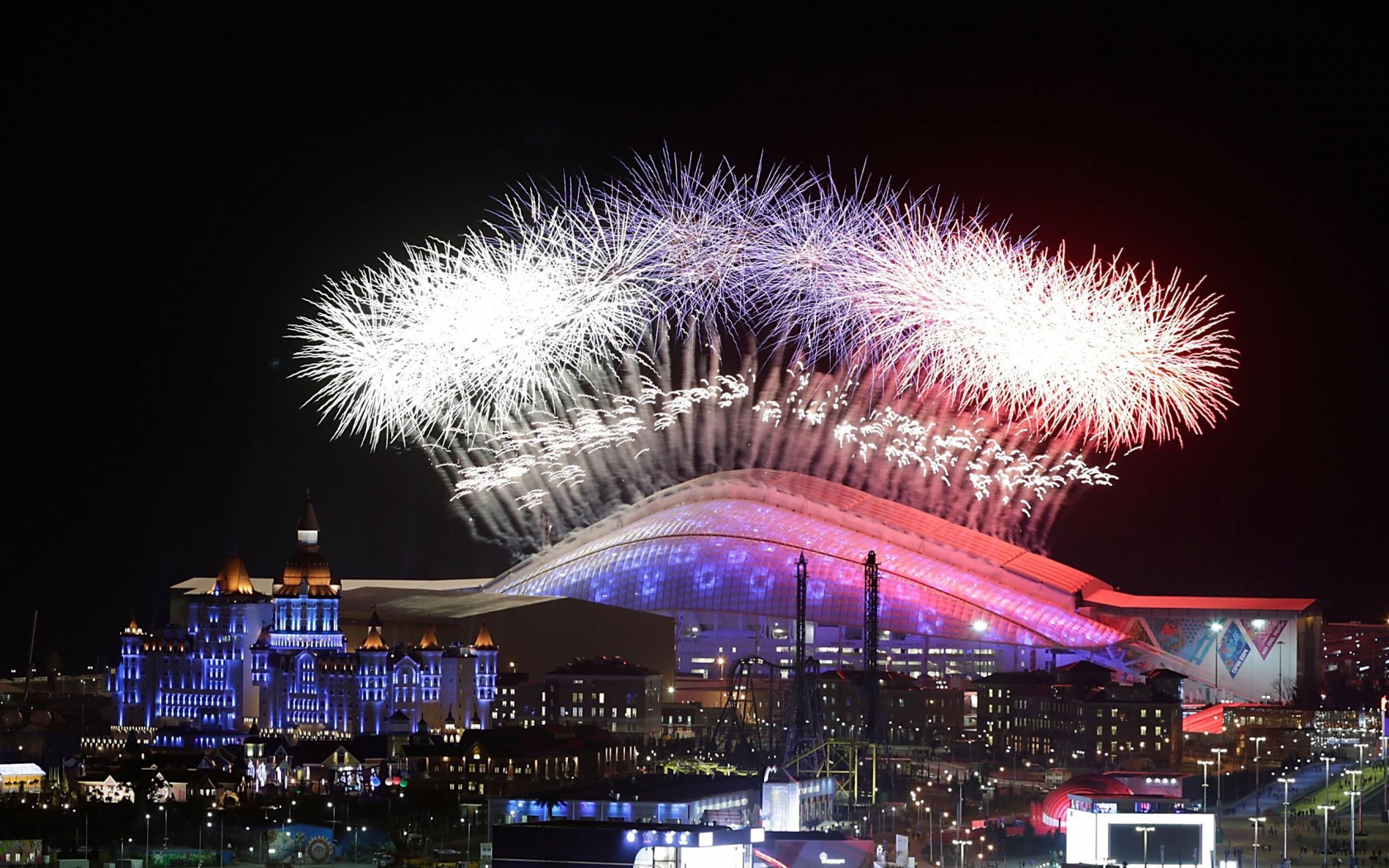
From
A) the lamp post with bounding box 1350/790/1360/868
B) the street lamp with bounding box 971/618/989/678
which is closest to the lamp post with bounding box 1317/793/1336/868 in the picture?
the lamp post with bounding box 1350/790/1360/868

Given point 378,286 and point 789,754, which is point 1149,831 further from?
point 378,286

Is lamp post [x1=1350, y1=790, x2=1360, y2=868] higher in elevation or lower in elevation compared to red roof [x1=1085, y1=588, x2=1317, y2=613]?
lower

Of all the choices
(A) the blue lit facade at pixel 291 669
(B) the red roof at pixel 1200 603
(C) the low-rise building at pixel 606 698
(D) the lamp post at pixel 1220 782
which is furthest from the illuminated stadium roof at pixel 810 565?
(D) the lamp post at pixel 1220 782

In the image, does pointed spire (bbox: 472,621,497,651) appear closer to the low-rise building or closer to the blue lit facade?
the blue lit facade

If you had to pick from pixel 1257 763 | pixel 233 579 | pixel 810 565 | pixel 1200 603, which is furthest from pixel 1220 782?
pixel 233 579

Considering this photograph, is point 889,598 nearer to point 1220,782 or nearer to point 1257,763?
point 1257,763
